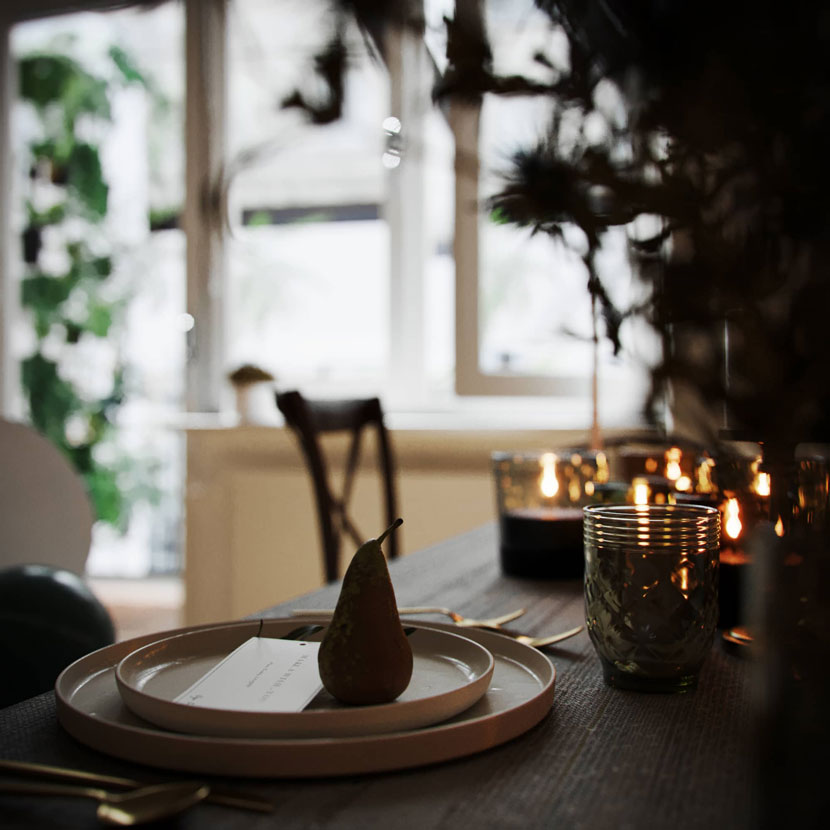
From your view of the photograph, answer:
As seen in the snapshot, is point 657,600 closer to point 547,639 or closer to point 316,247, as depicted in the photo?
point 547,639

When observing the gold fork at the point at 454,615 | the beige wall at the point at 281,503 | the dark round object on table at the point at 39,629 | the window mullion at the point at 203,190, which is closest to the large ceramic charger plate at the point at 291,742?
the gold fork at the point at 454,615

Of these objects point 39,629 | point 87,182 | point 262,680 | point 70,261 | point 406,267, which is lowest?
point 39,629

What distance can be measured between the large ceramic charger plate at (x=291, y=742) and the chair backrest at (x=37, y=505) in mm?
1127

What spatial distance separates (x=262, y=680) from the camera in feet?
1.77

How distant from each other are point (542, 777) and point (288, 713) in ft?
0.42

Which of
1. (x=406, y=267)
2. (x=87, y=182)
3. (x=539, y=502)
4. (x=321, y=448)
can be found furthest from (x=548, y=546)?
(x=87, y=182)

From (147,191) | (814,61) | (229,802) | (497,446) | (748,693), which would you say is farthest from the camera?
(147,191)

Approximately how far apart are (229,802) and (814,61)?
0.37 m

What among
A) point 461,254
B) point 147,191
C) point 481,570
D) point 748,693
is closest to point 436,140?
point 461,254

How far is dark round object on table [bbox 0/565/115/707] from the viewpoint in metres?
0.97

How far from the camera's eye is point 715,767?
0.47m

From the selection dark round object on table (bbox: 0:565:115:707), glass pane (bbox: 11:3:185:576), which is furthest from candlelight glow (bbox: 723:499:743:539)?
glass pane (bbox: 11:3:185:576)

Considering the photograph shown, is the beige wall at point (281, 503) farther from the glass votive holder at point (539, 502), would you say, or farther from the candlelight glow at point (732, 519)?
the candlelight glow at point (732, 519)

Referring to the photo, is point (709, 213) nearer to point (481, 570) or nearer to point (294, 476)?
point (481, 570)
